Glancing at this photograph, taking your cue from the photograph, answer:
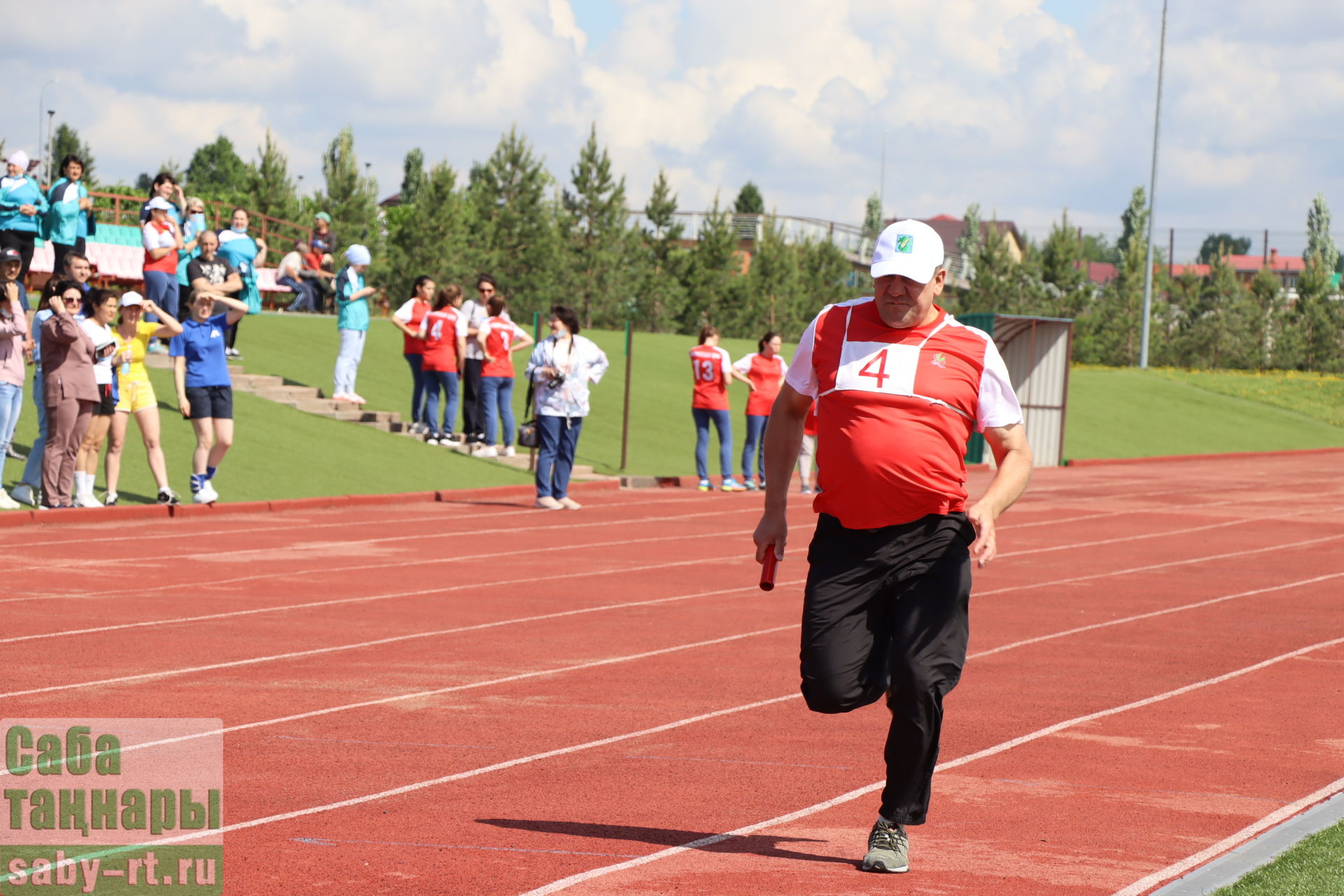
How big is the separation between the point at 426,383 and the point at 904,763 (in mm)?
17349

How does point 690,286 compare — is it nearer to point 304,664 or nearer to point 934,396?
point 304,664

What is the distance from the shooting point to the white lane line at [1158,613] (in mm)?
10172

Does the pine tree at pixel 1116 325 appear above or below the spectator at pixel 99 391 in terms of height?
above

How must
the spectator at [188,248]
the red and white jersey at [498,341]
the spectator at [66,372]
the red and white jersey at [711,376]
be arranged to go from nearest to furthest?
1. the spectator at [66,372]
2. the spectator at [188,248]
3. the red and white jersey at [498,341]
4. the red and white jersey at [711,376]

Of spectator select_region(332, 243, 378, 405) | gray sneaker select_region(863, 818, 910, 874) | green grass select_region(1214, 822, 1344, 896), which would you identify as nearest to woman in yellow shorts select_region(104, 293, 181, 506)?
spectator select_region(332, 243, 378, 405)

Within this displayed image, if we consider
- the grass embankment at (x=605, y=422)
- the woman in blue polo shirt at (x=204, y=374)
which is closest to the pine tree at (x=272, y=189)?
the grass embankment at (x=605, y=422)

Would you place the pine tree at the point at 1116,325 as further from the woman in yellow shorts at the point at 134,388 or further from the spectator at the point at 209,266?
the woman in yellow shorts at the point at 134,388

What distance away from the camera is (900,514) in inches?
203

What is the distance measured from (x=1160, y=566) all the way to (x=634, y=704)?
338 inches

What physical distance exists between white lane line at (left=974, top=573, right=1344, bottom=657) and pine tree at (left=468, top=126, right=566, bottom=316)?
37674mm

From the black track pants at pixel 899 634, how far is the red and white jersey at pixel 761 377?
16.0 meters

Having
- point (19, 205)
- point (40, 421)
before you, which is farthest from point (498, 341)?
point (40, 421)

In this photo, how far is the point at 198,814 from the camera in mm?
5672

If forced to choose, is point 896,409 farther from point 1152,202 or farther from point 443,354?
point 1152,202
